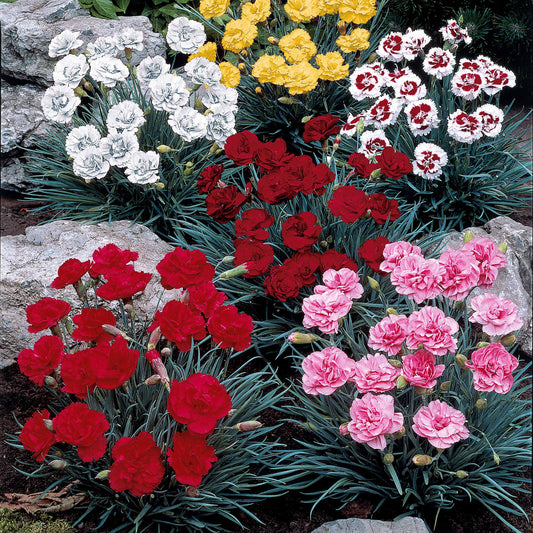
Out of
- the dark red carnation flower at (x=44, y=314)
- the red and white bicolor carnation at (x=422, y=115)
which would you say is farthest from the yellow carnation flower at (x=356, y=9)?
the dark red carnation flower at (x=44, y=314)

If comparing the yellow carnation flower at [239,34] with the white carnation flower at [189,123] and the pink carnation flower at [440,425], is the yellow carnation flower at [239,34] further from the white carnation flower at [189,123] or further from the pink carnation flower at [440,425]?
the pink carnation flower at [440,425]

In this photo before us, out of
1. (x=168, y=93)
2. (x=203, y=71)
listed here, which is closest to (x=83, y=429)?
(x=168, y=93)

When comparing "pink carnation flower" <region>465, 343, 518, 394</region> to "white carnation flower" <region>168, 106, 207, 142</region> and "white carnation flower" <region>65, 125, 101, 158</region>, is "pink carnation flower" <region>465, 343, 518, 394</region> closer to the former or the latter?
"white carnation flower" <region>168, 106, 207, 142</region>

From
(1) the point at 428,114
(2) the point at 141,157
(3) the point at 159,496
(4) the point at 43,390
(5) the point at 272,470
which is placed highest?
(1) the point at 428,114

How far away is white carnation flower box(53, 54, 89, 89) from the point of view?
340cm

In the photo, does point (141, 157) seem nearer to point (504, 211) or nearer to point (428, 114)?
point (428, 114)

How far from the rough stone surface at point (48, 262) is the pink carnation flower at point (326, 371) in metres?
0.97

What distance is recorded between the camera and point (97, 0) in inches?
194

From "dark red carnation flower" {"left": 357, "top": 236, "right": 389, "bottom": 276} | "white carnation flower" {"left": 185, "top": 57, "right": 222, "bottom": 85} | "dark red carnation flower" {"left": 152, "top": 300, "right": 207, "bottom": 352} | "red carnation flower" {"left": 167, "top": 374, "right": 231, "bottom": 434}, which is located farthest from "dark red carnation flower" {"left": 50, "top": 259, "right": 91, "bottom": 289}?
"white carnation flower" {"left": 185, "top": 57, "right": 222, "bottom": 85}

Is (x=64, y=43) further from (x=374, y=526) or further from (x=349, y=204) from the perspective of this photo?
(x=374, y=526)

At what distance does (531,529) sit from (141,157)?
2350 mm

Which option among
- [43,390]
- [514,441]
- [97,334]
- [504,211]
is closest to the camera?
[97,334]

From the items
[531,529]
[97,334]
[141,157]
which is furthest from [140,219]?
[531,529]

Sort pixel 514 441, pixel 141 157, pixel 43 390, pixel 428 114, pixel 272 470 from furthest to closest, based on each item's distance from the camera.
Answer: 1. pixel 428 114
2. pixel 141 157
3. pixel 43 390
4. pixel 272 470
5. pixel 514 441
